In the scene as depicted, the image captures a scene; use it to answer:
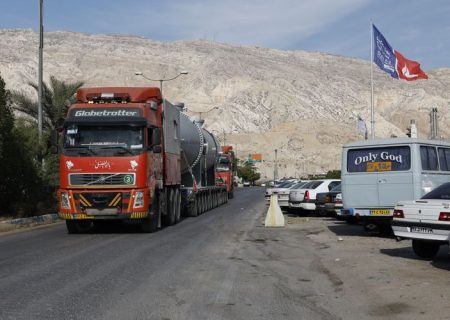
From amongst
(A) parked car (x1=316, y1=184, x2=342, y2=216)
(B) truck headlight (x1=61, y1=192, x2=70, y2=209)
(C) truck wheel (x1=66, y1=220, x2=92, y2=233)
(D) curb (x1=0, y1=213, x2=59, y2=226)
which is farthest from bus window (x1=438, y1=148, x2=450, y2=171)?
(D) curb (x1=0, y1=213, x2=59, y2=226)

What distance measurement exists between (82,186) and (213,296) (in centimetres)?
939

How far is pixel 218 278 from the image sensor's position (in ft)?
32.4

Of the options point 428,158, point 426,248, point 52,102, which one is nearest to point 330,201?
point 428,158

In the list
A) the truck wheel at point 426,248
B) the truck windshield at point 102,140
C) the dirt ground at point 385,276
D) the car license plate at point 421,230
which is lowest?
the dirt ground at point 385,276

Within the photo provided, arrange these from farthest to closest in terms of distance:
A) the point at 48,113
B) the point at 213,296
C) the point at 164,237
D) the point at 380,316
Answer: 1. the point at 48,113
2. the point at 164,237
3. the point at 213,296
4. the point at 380,316

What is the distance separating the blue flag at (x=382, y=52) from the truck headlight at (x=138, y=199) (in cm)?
2015

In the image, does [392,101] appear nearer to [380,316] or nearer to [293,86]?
[293,86]

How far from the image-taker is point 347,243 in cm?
1535

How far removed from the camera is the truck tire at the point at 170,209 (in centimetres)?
2062

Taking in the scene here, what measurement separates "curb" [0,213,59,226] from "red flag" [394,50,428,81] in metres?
19.9

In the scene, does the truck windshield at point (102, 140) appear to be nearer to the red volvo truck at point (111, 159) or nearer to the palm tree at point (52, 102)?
the red volvo truck at point (111, 159)

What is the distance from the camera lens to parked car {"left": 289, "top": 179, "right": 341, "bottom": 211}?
25.1 m

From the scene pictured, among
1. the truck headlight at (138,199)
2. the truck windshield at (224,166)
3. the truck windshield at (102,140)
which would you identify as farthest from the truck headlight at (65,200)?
the truck windshield at (224,166)

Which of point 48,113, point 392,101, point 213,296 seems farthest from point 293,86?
point 213,296
